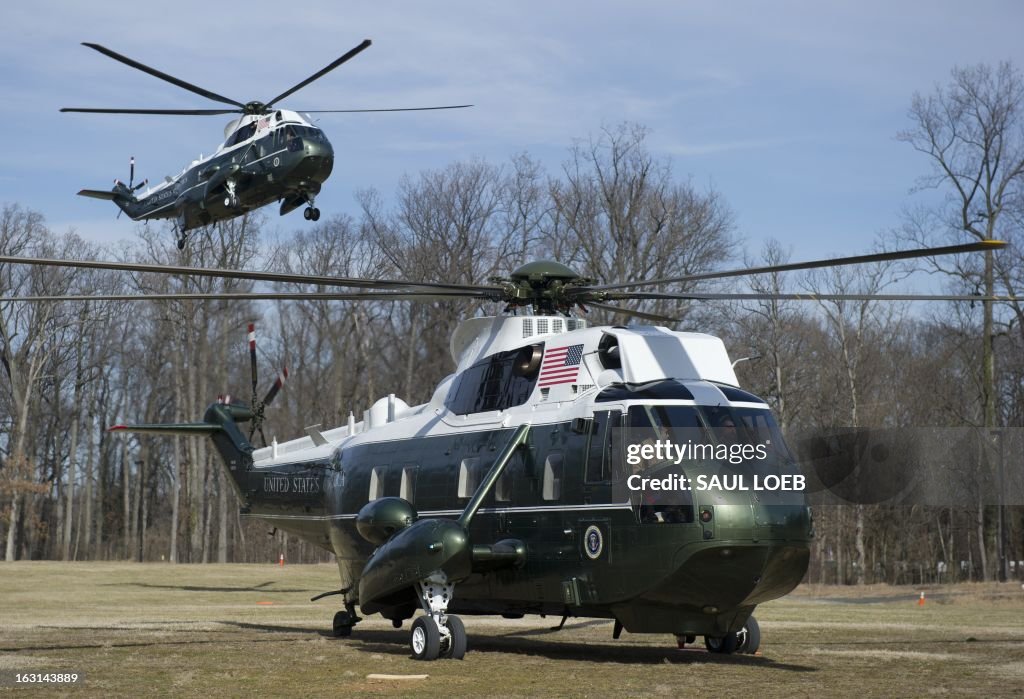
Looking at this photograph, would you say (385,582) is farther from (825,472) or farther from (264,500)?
(825,472)

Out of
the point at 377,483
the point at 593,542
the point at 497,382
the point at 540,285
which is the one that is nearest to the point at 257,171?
the point at 377,483

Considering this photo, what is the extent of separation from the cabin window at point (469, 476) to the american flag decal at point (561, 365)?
60.0 inches

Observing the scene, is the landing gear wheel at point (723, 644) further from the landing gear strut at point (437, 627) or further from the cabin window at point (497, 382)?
the cabin window at point (497, 382)

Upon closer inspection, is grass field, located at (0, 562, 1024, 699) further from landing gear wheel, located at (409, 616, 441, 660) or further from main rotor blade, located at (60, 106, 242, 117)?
main rotor blade, located at (60, 106, 242, 117)

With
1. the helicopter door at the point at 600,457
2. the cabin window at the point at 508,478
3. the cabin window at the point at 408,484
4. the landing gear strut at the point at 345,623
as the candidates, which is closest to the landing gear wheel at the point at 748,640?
the helicopter door at the point at 600,457

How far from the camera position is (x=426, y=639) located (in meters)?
14.6

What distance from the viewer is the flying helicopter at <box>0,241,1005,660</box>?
13.2m

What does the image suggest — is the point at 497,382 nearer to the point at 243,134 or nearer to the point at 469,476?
the point at 469,476

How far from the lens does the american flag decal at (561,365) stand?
49.8 ft

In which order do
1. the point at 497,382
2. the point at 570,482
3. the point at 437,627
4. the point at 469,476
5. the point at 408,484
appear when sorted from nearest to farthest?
1. the point at 570,482
2. the point at 437,627
3. the point at 469,476
4. the point at 497,382
5. the point at 408,484

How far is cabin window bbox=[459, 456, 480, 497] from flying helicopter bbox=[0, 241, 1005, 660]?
3 cm

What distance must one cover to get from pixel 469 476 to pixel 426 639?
250cm
